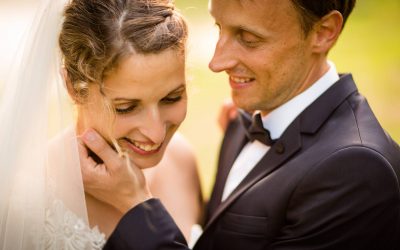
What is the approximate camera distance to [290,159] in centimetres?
297

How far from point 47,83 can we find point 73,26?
30cm

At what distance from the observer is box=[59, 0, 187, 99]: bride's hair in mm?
2713

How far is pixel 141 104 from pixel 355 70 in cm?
867

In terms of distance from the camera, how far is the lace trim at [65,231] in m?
2.72

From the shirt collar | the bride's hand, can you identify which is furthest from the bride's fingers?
the shirt collar

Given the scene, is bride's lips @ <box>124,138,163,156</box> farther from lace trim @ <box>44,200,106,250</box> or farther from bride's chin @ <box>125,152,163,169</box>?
lace trim @ <box>44,200,106,250</box>

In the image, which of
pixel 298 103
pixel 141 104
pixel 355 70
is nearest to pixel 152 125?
pixel 141 104

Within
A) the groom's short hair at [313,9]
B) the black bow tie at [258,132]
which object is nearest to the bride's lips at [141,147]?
the black bow tie at [258,132]

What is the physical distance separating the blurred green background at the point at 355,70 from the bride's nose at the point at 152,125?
333cm

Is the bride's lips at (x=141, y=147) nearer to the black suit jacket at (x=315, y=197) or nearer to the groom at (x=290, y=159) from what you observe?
the groom at (x=290, y=159)

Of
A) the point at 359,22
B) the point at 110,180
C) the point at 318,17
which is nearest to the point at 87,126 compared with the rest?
the point at 110,180

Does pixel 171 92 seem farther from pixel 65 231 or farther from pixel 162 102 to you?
pixel 65 231

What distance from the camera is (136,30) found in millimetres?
2746

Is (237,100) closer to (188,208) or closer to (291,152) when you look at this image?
(291,152)
